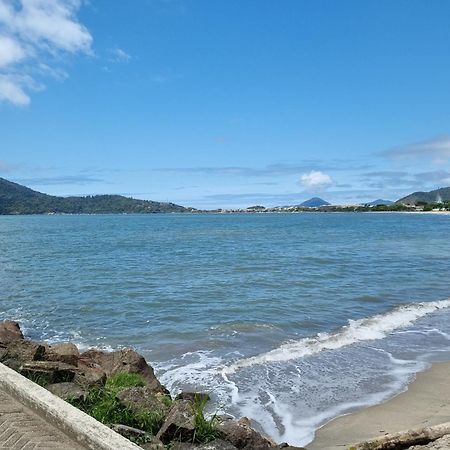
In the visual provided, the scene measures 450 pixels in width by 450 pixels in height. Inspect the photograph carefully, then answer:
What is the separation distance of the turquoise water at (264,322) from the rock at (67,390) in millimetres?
3689

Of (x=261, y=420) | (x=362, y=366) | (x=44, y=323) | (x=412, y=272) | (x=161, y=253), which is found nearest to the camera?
(x=261, y=420)

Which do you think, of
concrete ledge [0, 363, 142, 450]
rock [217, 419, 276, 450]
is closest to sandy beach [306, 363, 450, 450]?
A: rock [217, 419, 276, 450]

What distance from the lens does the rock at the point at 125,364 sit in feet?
32.1

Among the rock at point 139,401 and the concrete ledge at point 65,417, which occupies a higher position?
the concrete ledge at point 65,417

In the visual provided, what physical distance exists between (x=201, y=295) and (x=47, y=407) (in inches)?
671

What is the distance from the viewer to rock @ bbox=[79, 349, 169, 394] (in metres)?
9.78

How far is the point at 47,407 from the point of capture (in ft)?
17.8

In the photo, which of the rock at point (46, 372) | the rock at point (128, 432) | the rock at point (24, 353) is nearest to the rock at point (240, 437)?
the rock at point (128, 432)

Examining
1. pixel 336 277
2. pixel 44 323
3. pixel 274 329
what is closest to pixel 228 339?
pixel 274 329

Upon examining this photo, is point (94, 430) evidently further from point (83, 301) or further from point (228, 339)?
point (83, 301)

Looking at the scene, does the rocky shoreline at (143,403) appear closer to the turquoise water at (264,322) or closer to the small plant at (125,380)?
the small plant at (125,380)

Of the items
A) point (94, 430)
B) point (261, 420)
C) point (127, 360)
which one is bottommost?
point (261, 420)

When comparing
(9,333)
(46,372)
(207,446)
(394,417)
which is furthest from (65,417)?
(9,333)

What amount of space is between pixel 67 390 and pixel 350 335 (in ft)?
34.6
